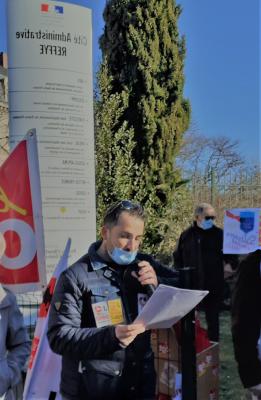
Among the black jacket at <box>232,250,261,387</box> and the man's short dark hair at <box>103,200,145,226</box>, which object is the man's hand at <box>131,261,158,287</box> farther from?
Result: the black jacket at <box>232,250,261,387</box>

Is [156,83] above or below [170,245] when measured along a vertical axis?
above

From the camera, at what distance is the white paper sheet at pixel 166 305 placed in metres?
1.86

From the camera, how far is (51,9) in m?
4.21

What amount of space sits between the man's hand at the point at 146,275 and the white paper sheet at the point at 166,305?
169mm

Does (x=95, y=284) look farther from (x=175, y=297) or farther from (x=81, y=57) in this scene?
(x=81, y=57)

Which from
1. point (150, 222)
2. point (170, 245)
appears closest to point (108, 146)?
point (150, 222)

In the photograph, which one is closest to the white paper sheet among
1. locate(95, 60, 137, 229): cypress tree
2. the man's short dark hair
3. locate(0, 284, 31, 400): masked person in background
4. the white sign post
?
the man's short dark hair

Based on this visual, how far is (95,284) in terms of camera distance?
6.89ft

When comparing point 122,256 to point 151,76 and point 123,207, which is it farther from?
point 151,76

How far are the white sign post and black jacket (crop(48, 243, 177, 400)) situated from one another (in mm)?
2129

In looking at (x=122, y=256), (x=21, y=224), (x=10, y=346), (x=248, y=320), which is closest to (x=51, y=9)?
(x=21, y=224)

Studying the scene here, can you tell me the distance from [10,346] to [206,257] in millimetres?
3982

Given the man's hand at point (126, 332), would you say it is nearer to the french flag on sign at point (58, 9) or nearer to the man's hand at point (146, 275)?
the man's hand at point (146, 275)

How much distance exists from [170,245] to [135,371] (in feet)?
22.7
